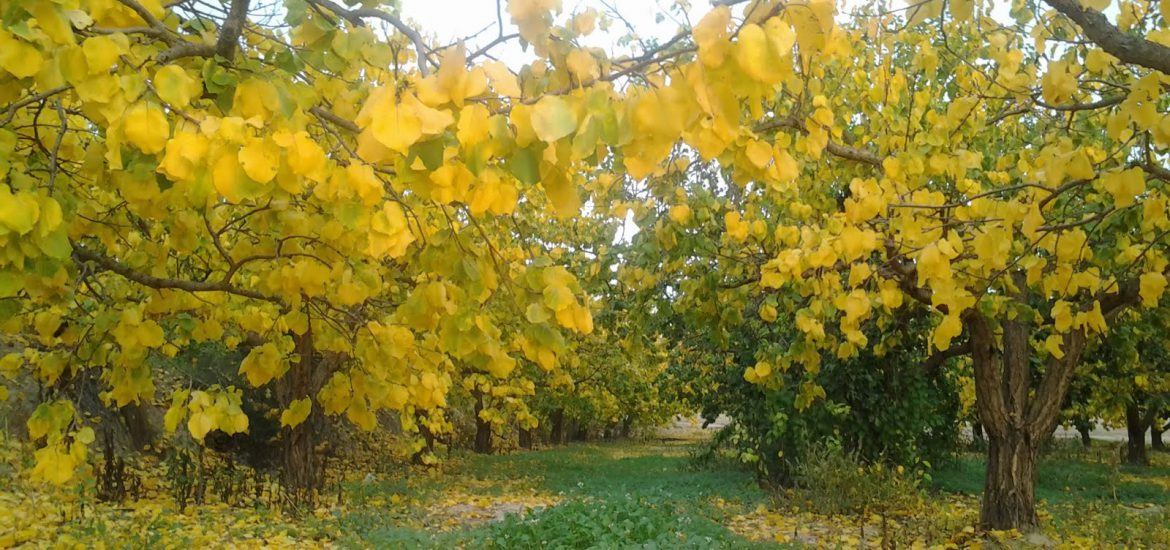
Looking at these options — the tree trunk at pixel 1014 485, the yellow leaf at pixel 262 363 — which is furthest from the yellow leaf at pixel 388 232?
the tree trunk at pixel 1014 485

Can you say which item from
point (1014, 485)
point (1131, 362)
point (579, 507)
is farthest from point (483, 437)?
point (1014, 485)

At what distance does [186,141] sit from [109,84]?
31cm

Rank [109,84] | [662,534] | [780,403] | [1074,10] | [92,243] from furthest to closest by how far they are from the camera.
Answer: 1. [780,403]
2. [662,534]
3. [92,243]
4. [1074,10]
5. [109,84]

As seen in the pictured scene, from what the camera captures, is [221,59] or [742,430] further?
[742,430]

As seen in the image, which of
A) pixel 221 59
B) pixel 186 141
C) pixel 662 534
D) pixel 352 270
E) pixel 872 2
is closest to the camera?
pixel 186 141

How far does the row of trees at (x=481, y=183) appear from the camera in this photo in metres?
1.47

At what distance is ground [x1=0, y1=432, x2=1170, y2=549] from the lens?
6.09 m

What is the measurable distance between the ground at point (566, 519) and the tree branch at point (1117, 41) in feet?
12.9

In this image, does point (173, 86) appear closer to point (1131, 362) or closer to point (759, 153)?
point (759, 153)

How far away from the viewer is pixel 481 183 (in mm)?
1628

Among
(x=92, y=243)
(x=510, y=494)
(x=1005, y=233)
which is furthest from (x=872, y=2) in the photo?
(x=510, y=494)

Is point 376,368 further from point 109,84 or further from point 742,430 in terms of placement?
point 742,430

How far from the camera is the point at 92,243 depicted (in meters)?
5.11

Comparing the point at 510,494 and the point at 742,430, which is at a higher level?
the point at 742,430
